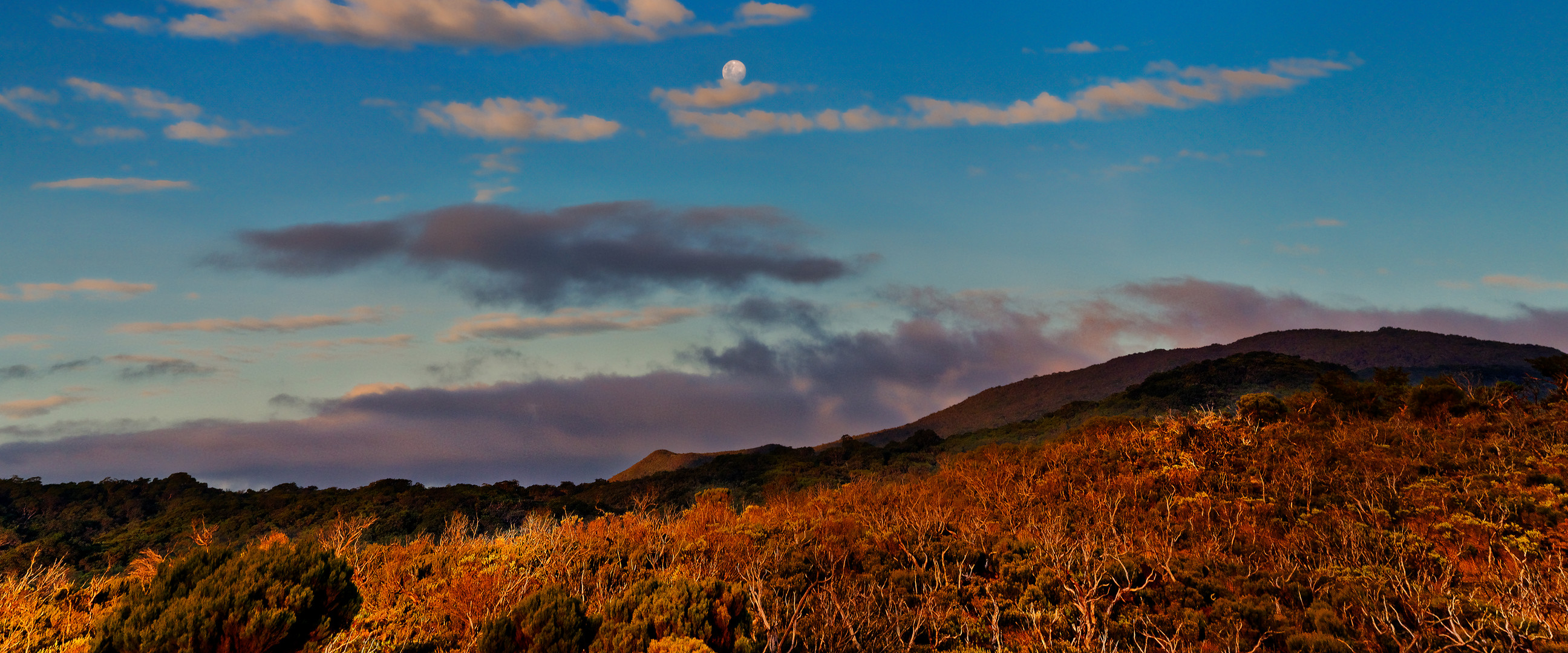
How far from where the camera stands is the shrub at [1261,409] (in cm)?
2780

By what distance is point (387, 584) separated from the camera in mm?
15734

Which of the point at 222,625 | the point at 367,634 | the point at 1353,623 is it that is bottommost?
the point at 1353,623

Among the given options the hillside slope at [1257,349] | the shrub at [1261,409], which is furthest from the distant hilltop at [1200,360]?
the shrub at [1261,409]

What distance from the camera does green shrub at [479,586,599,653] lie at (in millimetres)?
9031

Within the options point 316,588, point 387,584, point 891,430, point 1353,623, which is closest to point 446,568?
point 387,584

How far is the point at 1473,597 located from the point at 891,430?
57623mm

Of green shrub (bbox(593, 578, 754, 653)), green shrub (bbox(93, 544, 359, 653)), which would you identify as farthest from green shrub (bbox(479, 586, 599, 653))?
green shrub (bbox(93, 544, 359, 653))

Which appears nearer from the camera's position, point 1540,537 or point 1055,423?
point 1540,537

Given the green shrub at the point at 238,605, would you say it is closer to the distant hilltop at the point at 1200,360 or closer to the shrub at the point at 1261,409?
the shrub at the point at 1261,409

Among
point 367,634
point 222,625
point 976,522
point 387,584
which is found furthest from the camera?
point 976,522

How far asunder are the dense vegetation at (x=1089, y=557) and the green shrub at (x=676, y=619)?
3cm

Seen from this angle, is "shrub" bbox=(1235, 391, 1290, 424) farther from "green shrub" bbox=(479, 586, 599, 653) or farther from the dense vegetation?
"green shrub" bbox=(479, 586, 599, 653)

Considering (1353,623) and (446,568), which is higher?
(446,568)

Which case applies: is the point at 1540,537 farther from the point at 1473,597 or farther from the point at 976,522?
the point at 976,522
